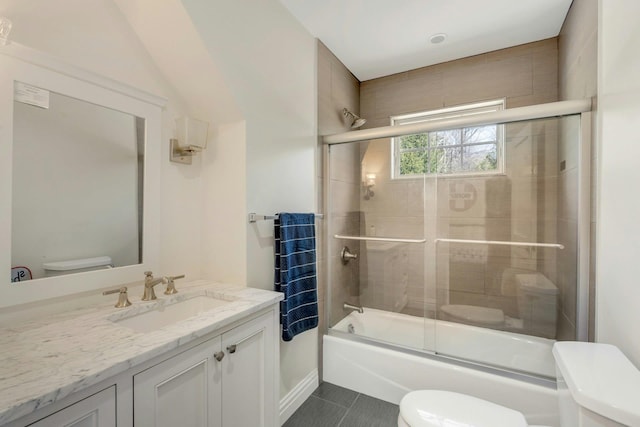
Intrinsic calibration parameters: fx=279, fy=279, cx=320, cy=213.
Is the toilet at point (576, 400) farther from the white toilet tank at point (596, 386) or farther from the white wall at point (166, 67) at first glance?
the white wall at point (166, 67)

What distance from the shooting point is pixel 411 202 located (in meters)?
2.49

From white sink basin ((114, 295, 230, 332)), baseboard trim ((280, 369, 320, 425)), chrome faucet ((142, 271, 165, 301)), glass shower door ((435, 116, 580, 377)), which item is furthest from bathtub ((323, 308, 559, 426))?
chrome faucet ((142, 271, 165, 301))

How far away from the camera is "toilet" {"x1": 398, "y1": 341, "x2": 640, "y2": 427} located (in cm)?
80

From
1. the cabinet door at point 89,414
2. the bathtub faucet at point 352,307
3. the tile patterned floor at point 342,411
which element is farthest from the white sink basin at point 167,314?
the bathtub faucet at point 352,307

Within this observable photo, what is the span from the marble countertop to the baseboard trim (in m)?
0.91

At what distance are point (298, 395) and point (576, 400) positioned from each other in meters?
1.54

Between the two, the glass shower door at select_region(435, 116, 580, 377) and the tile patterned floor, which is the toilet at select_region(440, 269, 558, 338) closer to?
the glass shower door at select_region(435, 116, 580, 377)

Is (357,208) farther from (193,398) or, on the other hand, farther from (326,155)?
(193,398)

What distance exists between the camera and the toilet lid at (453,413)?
1135 mm

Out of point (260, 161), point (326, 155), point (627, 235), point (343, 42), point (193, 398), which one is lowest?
point (193, 398)

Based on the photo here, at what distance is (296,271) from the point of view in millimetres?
1772

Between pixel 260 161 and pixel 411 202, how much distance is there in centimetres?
145

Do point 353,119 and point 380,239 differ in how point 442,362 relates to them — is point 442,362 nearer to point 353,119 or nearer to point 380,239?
point 380,239

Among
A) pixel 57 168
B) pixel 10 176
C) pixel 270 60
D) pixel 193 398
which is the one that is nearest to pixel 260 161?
pixel 270 60
